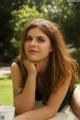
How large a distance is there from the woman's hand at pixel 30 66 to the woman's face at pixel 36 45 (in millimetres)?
46

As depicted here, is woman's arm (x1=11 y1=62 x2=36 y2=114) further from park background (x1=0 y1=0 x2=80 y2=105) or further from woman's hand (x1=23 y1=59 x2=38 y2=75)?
park background (x1=0 y1=0 x2=80 y2=105)

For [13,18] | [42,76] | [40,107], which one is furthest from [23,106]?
[13,18]

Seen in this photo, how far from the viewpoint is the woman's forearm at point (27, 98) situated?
375 centimetres

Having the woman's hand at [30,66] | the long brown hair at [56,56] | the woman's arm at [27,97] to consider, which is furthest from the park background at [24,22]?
the woman's arm at [27,97]

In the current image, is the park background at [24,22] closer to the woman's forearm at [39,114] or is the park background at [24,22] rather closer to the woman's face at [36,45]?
the woman's face at [36,45]

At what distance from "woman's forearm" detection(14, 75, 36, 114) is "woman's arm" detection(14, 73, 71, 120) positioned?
0.09 m

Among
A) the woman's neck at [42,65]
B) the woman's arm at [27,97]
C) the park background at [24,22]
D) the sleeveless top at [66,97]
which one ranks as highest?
the woman's neck at [42,65]

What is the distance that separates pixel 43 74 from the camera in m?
4.02

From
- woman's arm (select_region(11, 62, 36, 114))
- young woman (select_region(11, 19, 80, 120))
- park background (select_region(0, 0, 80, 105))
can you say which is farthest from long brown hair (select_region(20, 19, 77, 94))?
park background (select_region(0, 0, 80, 105))

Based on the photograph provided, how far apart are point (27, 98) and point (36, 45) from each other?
1.58 feet

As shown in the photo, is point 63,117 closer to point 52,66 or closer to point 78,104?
point 78,104

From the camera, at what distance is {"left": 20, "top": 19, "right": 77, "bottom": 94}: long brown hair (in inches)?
153

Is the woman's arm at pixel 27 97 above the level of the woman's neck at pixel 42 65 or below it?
below

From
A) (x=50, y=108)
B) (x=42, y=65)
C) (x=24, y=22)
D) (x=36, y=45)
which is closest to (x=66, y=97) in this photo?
(x=50, y=108)
